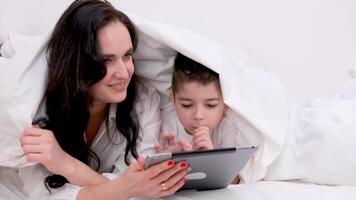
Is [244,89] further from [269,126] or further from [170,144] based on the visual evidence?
[170,144]

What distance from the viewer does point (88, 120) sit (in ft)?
3.57

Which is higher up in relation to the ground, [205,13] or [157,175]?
[205,13]

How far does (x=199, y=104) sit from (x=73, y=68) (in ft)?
0.94

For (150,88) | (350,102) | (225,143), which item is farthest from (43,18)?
(350,102)

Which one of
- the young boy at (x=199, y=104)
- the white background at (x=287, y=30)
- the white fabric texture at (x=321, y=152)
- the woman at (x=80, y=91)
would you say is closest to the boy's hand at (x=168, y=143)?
the young boy at (x=199, y=104)

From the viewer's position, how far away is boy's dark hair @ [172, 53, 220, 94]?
1100 millimetres

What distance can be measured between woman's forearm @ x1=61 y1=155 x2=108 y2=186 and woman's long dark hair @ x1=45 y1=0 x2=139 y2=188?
36 mm

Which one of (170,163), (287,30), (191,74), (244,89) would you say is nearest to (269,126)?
(244,89)

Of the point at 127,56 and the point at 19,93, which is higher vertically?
the point at 127,56

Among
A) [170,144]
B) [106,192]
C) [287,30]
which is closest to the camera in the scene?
[106,192]

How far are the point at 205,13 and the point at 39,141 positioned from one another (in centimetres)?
78

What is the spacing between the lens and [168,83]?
3.89 ft

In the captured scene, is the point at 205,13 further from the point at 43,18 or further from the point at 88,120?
the point at 88,120

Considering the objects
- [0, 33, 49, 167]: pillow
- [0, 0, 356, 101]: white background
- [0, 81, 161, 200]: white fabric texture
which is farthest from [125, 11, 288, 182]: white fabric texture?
[0, 0, 356, 101]: white background
